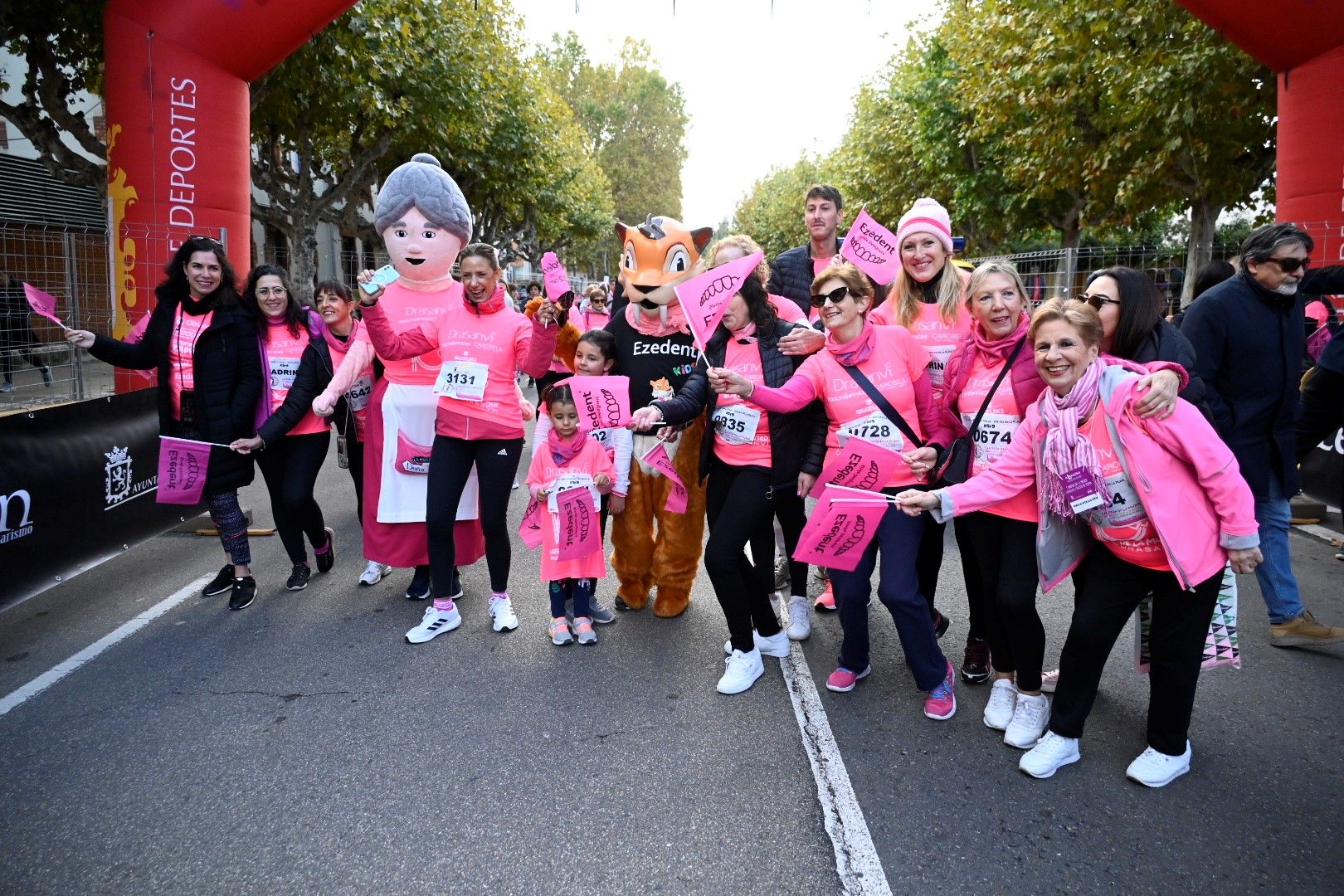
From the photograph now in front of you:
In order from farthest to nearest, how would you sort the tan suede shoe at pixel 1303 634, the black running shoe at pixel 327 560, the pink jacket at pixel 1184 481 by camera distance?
the black running shoe at pixel 327 560 < the tan suede shoe at pixel 1303 634 < the pink jacket at pixel 1184 481

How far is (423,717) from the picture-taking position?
11.9 ft

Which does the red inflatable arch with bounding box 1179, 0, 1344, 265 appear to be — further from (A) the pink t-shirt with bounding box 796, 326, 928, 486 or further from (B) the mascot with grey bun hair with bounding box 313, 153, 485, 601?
(B) the mascot with grey bun hair with bounding box 313, 153, 485, 601

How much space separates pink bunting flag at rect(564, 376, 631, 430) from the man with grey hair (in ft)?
8.76

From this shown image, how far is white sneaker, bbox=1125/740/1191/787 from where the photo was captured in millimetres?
3072

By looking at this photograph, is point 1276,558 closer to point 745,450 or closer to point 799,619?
point 799,619

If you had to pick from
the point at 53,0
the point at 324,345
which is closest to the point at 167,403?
the point at 324,345

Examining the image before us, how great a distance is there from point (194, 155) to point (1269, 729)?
26.3ft

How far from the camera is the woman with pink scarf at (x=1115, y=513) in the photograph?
2.83 metres

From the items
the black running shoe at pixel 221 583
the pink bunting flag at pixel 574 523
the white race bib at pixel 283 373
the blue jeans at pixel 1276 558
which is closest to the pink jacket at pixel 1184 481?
the blue jeans at pixel 1276 558

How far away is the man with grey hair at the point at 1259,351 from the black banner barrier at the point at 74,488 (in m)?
5.68

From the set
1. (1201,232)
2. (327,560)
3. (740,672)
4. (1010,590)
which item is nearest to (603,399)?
(740,672)

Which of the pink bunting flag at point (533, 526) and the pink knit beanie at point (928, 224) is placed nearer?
the pink knit beanie at point (928, 224)

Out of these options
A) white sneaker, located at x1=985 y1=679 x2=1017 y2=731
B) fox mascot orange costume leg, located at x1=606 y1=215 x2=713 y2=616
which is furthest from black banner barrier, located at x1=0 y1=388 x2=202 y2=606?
white sneaker, located at x1=985 y1=679 x2=1017 y2=731

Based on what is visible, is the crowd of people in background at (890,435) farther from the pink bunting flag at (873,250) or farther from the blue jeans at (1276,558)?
the pink bunting flag at (873,250)
